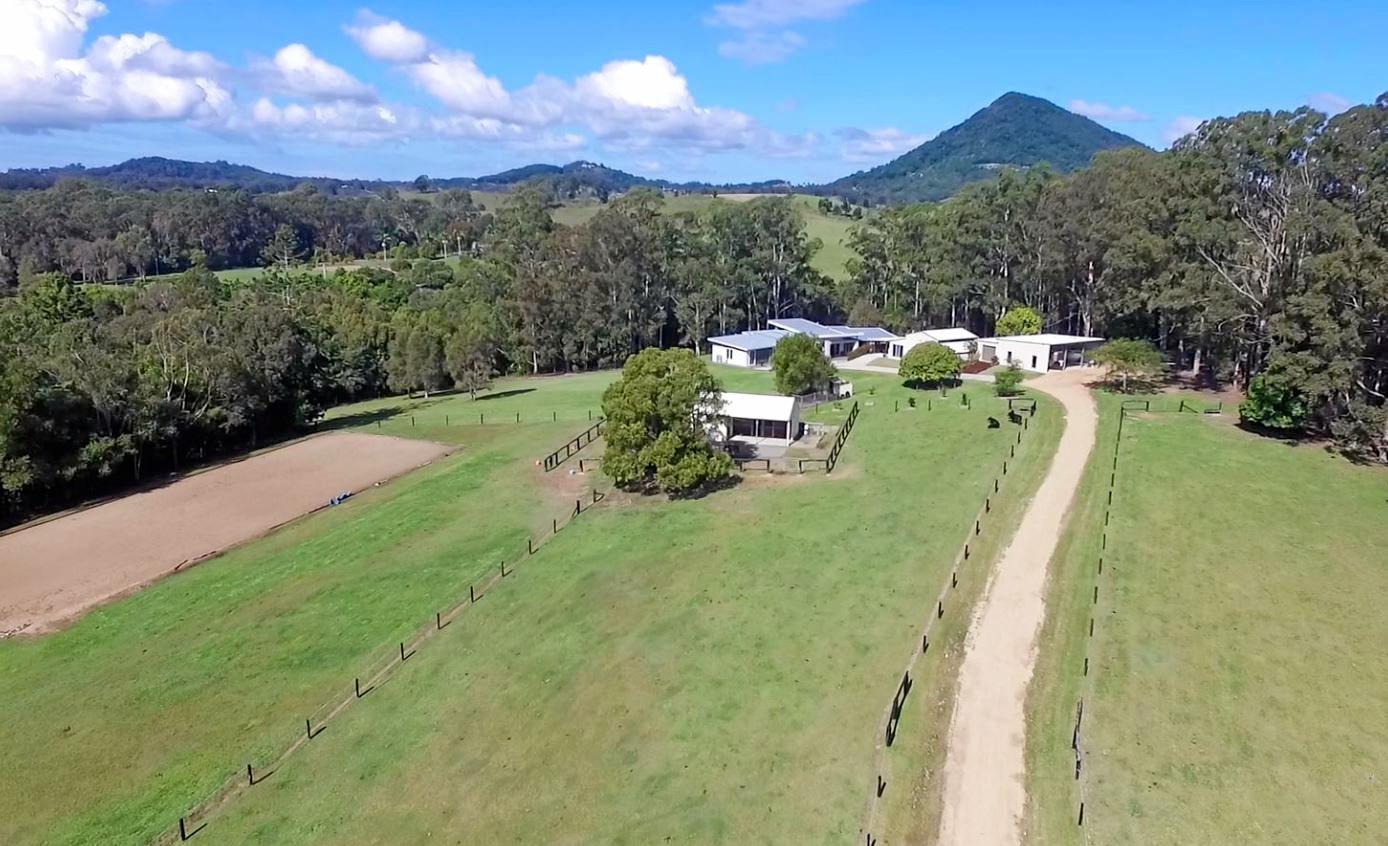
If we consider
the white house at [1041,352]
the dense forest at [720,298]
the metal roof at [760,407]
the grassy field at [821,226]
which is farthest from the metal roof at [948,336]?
the metal roof at [760,407]

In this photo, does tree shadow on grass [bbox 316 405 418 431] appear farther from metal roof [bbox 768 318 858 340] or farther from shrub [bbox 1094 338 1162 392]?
shrub [bbox 1094 338 1162 392]

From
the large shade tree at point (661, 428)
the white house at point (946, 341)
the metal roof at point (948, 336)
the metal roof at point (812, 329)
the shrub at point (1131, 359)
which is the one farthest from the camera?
the metal roof at point (812, 329)

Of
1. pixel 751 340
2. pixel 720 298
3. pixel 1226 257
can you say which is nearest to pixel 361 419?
pixel 751 340

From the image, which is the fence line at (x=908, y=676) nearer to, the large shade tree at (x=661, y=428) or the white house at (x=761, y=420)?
the large shade tree at (x=661, y=428)

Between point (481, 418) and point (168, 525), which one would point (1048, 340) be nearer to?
point (481, 418)

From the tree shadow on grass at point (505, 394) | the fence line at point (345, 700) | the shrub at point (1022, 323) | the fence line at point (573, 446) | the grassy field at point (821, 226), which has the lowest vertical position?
the fence line at point (345, 700)

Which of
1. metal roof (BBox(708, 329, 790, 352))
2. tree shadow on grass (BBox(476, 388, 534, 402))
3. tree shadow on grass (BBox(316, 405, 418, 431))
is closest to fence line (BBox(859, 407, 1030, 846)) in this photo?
metal roof (BBox(708, 329, 790, 352))
